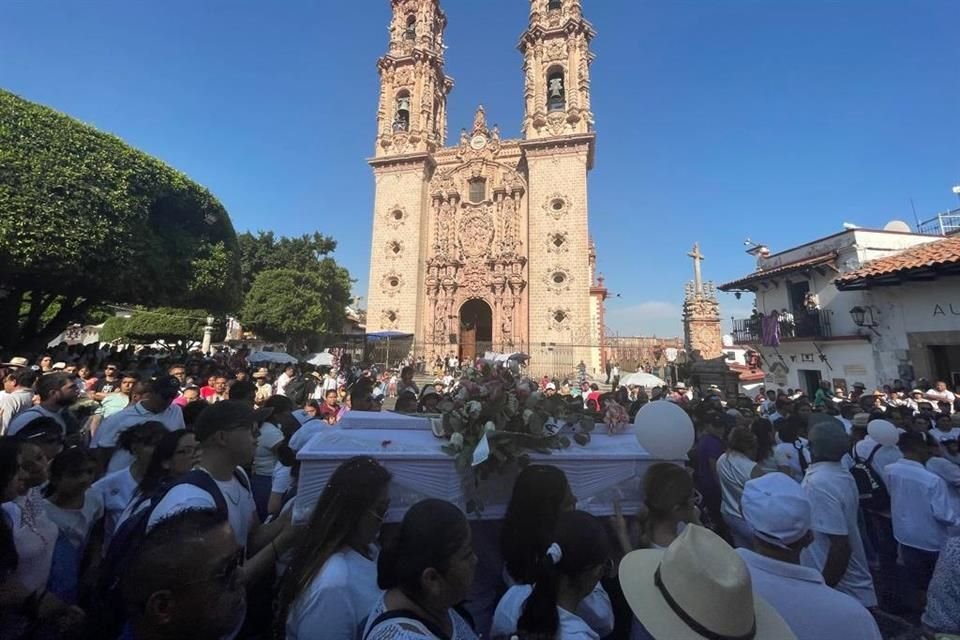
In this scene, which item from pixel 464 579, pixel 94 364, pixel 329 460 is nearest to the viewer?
pixel 464 579

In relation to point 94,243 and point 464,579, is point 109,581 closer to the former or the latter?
point 464,579

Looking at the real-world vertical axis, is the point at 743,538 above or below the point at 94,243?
below

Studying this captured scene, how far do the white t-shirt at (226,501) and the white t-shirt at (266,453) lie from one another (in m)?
1.53

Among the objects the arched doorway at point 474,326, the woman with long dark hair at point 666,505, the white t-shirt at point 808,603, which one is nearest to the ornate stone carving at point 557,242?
the arched doorway at point 474,326

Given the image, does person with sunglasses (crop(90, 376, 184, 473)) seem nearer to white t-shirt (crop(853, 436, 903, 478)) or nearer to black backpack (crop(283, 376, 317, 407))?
black backpack (crop(283, 376, 317, 407))

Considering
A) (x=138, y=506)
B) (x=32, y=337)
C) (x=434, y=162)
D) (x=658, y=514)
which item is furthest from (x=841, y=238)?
(x=32, y=337)

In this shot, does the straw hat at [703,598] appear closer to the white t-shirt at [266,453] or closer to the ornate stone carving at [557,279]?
the white t-shirt at [266,453]

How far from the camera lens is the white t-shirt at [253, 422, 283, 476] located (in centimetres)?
392

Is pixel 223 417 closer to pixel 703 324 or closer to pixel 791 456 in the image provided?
pixel 791 456

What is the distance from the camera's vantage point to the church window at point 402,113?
84.6ft

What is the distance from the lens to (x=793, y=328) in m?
14.6

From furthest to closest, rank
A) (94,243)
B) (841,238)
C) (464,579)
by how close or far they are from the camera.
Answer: (841,238), (94,243), (464,579)

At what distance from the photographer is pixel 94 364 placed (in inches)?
459

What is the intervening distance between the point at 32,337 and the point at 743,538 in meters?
18.6
